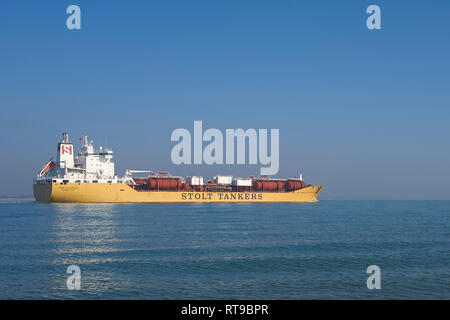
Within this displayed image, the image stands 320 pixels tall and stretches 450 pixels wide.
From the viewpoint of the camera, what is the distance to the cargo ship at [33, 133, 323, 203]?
76.3 meters

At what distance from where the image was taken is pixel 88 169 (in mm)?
80188

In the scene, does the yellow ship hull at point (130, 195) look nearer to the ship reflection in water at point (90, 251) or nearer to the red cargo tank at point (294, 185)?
the red cargo tank at point (294, 185)

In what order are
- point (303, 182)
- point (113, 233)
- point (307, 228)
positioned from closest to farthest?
point (113, 233) → point (307, 228) → point (303, 182)

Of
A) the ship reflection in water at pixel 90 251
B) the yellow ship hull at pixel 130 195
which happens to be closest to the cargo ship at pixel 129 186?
the yellow ship hull at pixel 130 195

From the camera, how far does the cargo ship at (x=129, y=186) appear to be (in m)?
76.3

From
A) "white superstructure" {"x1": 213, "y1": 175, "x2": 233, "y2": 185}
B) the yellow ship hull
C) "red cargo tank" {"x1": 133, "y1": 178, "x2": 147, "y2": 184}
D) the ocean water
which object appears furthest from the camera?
"white superstructure" {"x1": 213, "y1": 175, "x2": 233, "y2": 185}

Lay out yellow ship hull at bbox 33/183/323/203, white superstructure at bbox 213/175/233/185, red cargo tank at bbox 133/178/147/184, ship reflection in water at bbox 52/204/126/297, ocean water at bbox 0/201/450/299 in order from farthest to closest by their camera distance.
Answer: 1. white superstructure at bbox 213/175/233/185
2. red cargo tank at bbox 133/178/147/184
3. yellow ship hull at bbox 33/183/323/203
4. ship reflection in water at bbox 52/204/126/297
5. ocean water at bbox 0/201/450/299

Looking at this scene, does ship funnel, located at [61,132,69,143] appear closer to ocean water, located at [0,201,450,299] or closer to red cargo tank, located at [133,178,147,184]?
red cargo tank, located at [133,178,147,184]

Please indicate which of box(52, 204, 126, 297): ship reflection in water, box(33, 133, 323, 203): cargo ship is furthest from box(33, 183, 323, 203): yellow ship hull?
box(52, 204, 126, 297): ship reflection in water

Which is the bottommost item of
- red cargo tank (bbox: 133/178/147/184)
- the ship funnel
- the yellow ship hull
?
the yellow ship hull

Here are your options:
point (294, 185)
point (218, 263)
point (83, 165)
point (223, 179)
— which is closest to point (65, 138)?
point (83, 165)
